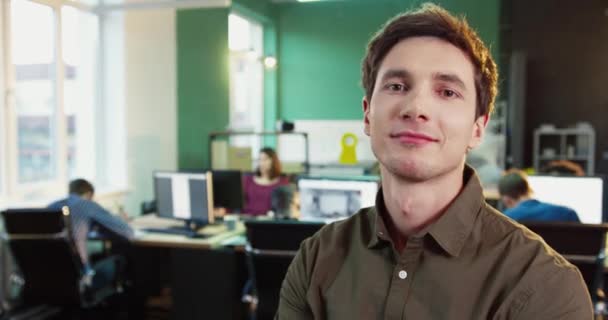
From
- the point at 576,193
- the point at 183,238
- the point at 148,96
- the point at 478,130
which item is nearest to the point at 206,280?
the point at 183,238

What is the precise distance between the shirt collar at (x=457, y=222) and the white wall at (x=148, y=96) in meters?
4.54

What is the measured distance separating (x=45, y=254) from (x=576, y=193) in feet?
10.5

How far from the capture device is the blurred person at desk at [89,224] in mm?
3370

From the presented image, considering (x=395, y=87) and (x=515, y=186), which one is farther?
(x=515, y=186)

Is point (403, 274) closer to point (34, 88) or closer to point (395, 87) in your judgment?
point (395, 87)

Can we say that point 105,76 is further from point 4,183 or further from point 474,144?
point 474,144

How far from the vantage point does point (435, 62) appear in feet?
3.33

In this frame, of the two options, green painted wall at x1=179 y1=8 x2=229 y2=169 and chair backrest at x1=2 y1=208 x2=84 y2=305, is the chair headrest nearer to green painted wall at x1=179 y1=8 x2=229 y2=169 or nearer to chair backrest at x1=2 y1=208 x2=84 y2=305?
chair backrest at x1=2 y1=208 x2=84 y2=305

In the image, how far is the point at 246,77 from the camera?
8227 millimetres

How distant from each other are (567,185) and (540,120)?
5.43 meters

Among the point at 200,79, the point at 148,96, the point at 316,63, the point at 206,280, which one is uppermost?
the point at 316,63

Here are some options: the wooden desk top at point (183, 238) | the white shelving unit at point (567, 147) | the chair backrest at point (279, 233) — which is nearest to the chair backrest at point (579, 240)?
the chair backrest at point (279, 233)

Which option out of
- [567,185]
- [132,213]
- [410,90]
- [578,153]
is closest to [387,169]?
[410,90]

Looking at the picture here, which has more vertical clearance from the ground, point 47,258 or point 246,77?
point 246,77
